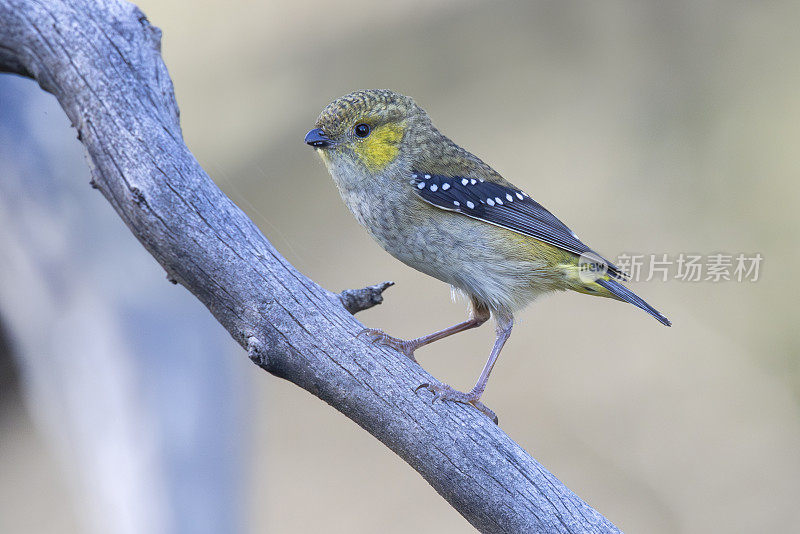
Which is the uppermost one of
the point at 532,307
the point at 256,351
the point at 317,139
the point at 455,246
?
the point at 532,307

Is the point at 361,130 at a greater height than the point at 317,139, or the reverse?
the point at 361,130

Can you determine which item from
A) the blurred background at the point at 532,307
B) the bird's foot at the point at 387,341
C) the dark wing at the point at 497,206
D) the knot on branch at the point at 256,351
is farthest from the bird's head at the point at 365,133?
the blurred background at the point at 532,307

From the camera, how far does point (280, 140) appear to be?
18.0 ft

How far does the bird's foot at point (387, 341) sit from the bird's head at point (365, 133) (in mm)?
571

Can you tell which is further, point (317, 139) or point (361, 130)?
point (361, 130)

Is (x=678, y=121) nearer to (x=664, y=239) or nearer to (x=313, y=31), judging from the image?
(x=664, y=239)

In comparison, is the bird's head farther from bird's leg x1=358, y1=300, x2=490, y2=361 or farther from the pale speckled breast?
bird's leg x1=358, y1=300, x2=490, y2=361

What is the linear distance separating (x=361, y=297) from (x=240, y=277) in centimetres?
45

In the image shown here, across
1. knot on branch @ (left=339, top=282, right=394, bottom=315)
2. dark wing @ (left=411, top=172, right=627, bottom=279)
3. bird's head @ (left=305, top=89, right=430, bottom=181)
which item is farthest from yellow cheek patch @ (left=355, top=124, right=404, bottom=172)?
knot on branch @ (left=339, top=282, right=394, bottom=315)

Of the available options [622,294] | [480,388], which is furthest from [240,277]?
[622,294]

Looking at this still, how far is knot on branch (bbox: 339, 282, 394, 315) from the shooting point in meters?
2.85

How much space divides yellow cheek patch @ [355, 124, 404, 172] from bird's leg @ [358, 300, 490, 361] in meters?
0.61

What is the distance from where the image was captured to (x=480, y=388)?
2.88m

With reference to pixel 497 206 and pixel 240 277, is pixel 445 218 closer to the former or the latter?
pixel 497 206
